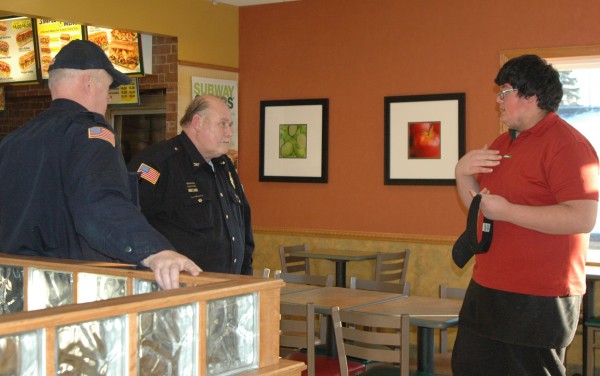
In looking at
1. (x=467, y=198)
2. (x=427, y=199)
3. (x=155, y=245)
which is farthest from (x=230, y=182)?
(x=427, y=199)

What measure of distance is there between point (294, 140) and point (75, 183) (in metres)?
5.74

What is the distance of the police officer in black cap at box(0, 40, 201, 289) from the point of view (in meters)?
1.81

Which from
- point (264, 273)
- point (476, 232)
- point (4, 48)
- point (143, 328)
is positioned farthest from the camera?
point (4, 48)

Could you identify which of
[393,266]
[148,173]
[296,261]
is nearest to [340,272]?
[296,261]

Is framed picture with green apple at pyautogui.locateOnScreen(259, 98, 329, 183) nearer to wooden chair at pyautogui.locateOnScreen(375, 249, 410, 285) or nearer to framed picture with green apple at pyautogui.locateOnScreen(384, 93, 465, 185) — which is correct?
framed picture with green apple at pyautogui.locateOnScreen(384, 93, 465, 185)

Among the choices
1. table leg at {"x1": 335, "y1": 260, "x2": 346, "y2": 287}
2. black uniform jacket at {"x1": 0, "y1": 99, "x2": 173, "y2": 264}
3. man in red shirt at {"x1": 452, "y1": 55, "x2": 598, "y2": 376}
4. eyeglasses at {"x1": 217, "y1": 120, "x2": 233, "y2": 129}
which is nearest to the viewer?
black uniform jacket at {"x1": 0, "y1": 99, "x2": 173, "y2": 264}

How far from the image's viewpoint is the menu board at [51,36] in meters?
7.44

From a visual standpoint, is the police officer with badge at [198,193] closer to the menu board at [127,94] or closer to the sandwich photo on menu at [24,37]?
the menu board at [127,94]

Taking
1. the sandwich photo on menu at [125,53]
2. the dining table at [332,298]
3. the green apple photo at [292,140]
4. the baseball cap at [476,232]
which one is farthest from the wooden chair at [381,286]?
the sandwich photo on menu at [125,53]

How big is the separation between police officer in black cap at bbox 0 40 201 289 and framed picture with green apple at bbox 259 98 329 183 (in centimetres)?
509

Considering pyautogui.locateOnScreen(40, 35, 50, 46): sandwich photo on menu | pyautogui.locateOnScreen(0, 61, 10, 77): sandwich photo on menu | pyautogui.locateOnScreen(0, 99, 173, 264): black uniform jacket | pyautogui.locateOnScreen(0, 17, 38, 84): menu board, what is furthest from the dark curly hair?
pyautogui.locateOnScreen(0, 61, 10, 77): sandwich photo on menu

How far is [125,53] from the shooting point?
7.29 m

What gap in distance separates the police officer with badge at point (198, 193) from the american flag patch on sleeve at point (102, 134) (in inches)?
61.9

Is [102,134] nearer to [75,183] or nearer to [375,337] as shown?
[75,183]
